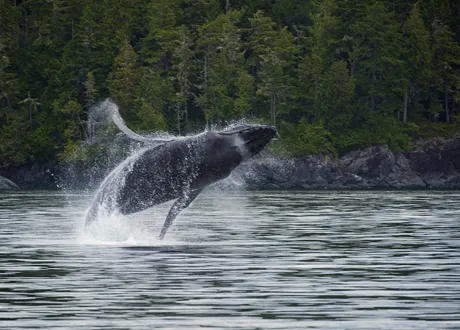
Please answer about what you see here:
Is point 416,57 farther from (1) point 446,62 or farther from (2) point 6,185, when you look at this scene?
(2) point 6,185

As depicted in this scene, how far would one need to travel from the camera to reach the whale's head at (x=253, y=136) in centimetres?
2941

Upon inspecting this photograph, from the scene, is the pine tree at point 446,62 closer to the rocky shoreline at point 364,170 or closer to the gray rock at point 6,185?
the rocky shoreline at point 364,170

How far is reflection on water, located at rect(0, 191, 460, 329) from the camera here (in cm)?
1939

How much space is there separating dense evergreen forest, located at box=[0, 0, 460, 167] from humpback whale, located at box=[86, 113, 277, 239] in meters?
94.4

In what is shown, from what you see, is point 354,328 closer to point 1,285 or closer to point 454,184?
point 1,285

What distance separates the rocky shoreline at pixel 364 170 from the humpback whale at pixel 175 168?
272 ft

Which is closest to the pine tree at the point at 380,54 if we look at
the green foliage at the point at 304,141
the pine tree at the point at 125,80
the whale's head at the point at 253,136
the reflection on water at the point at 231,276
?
the green foliage at the point at 304,141

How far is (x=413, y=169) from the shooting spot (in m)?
122

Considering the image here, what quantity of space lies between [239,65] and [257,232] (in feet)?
325

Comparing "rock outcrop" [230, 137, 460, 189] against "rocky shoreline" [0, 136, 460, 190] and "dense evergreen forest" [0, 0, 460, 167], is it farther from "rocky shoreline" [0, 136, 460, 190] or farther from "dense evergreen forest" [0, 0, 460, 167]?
"dense evergreen forest" [0, 0, 460, 167]

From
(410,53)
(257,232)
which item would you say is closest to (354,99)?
(410,53)

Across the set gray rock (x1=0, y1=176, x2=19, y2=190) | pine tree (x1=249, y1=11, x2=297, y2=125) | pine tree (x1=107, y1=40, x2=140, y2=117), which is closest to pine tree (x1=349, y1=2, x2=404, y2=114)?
pine tree (x1=249, y1=11, x2=297, y2=125)

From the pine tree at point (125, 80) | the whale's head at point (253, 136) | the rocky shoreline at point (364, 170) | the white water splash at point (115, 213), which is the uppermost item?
the whale's head at point (253, 136)

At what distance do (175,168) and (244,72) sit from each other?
10570 cm
